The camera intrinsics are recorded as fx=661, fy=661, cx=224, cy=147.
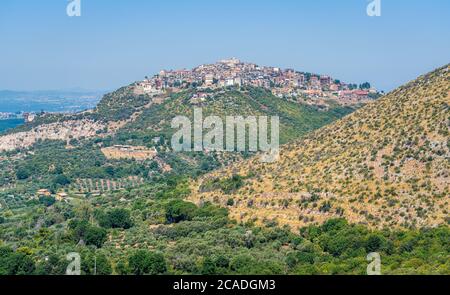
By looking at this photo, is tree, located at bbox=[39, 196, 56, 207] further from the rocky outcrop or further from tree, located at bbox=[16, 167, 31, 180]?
the rocky outcrop

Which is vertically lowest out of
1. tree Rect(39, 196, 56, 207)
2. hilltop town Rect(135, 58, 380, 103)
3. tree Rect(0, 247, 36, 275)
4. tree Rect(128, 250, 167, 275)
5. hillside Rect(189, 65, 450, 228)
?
tree Rect(39, 196, 56, 207)

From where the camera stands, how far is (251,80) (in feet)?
455

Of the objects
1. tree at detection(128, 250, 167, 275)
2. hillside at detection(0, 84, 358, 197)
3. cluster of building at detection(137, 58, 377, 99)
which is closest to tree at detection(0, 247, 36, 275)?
tree at detection(128, 250, 167, 275)

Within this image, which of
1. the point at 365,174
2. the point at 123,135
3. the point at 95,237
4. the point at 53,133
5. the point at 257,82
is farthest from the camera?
the point at 257,82

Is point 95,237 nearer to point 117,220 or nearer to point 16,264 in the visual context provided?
point 117,220

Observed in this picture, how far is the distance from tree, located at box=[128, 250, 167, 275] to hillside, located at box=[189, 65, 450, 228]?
34.2 ft

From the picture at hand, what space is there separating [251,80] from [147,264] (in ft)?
369

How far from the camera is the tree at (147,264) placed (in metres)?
28.1

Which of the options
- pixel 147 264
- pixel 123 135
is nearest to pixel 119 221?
pixel 147 264

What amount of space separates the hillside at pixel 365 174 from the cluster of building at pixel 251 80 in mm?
71899

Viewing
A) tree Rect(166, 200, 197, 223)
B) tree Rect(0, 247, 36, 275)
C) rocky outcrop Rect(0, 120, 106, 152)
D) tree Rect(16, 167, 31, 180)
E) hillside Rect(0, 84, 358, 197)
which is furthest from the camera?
rocky outcrop Rect(0, 120, 106, 152)

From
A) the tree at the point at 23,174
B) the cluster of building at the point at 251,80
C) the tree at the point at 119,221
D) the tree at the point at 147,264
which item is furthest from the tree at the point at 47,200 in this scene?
the cluster of building at the point at 251,80

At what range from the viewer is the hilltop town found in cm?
12675

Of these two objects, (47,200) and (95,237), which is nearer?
(95,237)
